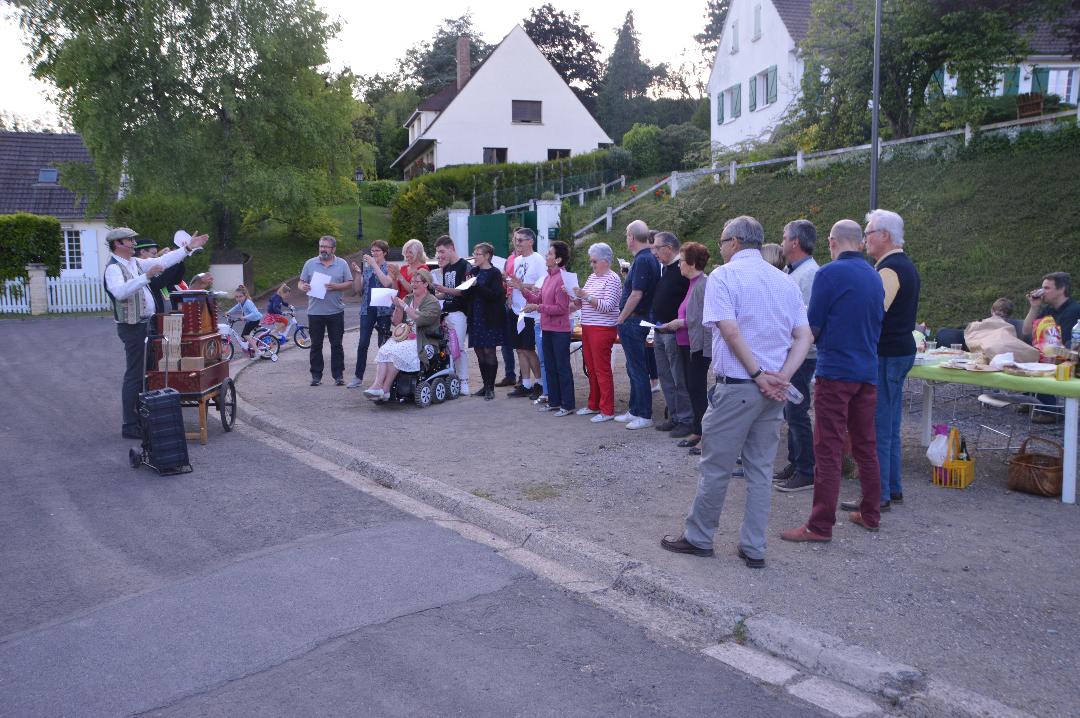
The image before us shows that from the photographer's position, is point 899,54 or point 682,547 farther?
point 899,54

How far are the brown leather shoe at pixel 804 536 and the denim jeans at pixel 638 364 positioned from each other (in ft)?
12.7

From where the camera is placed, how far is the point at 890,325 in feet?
21.2

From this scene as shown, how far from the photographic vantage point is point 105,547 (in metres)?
6.07

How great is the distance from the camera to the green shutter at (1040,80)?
2866 cm

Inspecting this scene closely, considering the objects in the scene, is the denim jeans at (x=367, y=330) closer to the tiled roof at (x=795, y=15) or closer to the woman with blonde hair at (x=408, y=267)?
the woman with blonde hair at (x=408, y=267)

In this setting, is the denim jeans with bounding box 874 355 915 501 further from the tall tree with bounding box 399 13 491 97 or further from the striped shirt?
the tall tree with bounding box 399 13 491 97

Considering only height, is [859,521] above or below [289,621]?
above

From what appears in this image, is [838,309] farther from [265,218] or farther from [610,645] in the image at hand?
[265,218]

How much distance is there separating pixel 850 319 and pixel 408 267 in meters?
7.28

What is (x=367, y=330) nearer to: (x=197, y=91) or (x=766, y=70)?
(x=197, y=91)

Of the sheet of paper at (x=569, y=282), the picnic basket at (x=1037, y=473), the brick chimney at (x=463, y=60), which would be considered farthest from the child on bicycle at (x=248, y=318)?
the brick chimney at (x=463, y=60)

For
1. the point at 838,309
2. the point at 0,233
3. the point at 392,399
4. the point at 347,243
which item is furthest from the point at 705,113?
the point at 838,309

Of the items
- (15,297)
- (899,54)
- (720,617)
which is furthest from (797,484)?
(15,297)

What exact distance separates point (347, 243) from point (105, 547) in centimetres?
3593
